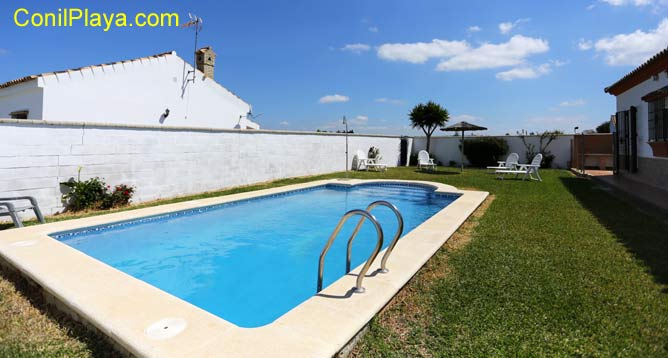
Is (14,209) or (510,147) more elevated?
(510,147)

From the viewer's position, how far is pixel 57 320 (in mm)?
2914

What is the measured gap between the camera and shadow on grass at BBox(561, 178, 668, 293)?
415 centimetres

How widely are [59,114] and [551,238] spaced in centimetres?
1369

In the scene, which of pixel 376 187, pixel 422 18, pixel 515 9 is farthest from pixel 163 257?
pixel 422 18

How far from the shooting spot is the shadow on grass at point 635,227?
4.15m

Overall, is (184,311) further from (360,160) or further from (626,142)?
(360,160)

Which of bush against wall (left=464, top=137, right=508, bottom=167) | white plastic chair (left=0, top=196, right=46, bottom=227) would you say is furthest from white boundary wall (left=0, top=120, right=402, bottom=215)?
bush against wall (left=464, top=137, right=508, bottom=167)

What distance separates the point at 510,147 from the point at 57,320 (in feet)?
68.4

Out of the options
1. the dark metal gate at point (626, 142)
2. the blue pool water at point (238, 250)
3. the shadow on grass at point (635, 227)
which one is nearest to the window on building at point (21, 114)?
the blue pool water at point (238, 250)

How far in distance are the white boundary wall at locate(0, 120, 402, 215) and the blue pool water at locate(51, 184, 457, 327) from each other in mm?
2134

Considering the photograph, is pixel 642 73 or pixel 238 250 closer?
pixel 238 250

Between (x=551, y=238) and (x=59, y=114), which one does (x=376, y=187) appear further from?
(x=59, y=114)

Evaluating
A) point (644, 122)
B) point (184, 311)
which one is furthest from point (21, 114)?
point (644, 122)

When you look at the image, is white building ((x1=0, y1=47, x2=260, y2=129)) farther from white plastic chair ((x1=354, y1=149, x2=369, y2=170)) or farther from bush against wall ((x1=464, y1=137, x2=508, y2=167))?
bush against wall ((x1=464, y1=137, x2=508, y2=167))
